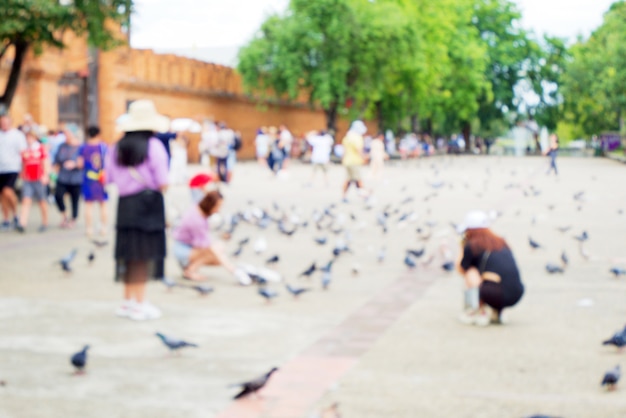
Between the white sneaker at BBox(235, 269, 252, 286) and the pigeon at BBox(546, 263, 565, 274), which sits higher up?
the pigeon at BBox(546, 263, 565, 274)

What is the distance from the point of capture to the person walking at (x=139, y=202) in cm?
877

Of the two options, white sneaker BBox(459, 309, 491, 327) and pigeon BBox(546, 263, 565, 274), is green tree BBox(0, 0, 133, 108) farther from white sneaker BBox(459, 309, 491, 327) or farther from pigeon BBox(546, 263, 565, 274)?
white sneaker BBox(459, 309, 491, 327)

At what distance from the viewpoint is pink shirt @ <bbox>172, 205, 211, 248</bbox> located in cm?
1123

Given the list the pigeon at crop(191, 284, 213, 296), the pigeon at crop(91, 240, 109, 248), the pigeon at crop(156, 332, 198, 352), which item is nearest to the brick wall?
the pigeon at crop(91, 240, 109, 248)

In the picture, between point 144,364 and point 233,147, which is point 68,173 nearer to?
point 144,364

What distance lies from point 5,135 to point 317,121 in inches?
2357

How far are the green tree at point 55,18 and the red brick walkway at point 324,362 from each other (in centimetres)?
1302

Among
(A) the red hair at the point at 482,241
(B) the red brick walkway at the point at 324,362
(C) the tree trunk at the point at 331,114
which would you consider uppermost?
(C) the tree trunk at the point at 331,114

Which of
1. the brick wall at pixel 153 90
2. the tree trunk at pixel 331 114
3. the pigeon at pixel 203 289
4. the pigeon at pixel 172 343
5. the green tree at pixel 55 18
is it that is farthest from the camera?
the tree trunk at pixel 331 114

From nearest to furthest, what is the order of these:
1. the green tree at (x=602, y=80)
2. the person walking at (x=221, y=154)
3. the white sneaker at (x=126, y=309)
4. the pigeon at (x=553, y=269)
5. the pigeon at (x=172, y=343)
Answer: the pigeon at (x=172, y=343) → the white sneaker at (x=126, y=309) → the pigeon at (x=553, y=269) → the person walking at (x=221, y=154) → the green tree at (x=602, y=80)

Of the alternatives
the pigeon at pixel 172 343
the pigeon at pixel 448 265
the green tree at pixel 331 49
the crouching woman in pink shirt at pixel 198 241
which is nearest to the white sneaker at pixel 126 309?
the pigeon at pixel 172 343

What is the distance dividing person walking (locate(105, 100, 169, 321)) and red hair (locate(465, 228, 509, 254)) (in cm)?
243

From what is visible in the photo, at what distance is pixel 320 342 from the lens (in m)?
7.90

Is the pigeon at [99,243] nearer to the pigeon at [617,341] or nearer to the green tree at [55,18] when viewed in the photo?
the pigeon at [617,341]
